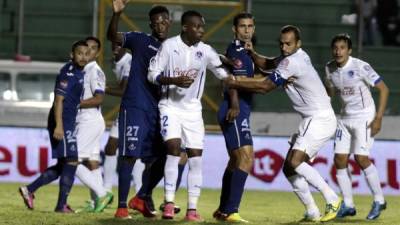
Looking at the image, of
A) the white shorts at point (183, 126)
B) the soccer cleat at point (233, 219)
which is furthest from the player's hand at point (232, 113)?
the soccer cleat at point (233, 219)

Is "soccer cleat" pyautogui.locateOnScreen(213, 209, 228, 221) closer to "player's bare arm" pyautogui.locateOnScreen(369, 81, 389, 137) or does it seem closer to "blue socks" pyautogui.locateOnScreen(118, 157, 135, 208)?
"blue socks" pyautogui.locateOnScreen(118, 157, 135, 208)

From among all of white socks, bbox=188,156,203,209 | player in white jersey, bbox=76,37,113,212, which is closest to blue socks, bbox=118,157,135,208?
white socks, bbox=188,156,203,209

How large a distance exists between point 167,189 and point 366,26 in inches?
515

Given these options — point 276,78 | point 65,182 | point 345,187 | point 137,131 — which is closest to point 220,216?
point 137,131

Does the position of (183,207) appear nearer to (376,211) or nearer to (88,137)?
(88,137)

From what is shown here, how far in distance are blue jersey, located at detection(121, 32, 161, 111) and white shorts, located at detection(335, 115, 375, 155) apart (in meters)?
3.23

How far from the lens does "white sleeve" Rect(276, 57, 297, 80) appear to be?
42.9 feet

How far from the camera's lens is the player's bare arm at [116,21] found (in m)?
12.5

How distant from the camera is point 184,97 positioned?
12.8 metres

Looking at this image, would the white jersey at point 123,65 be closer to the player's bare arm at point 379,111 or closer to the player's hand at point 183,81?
the player's bare arm at point 379,111

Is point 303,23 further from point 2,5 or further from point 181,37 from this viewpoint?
point 181,37

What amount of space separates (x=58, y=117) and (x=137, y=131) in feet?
5.30

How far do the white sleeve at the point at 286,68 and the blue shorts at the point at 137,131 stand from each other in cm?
139

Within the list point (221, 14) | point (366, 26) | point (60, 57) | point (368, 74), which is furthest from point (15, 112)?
point (368, 74)
